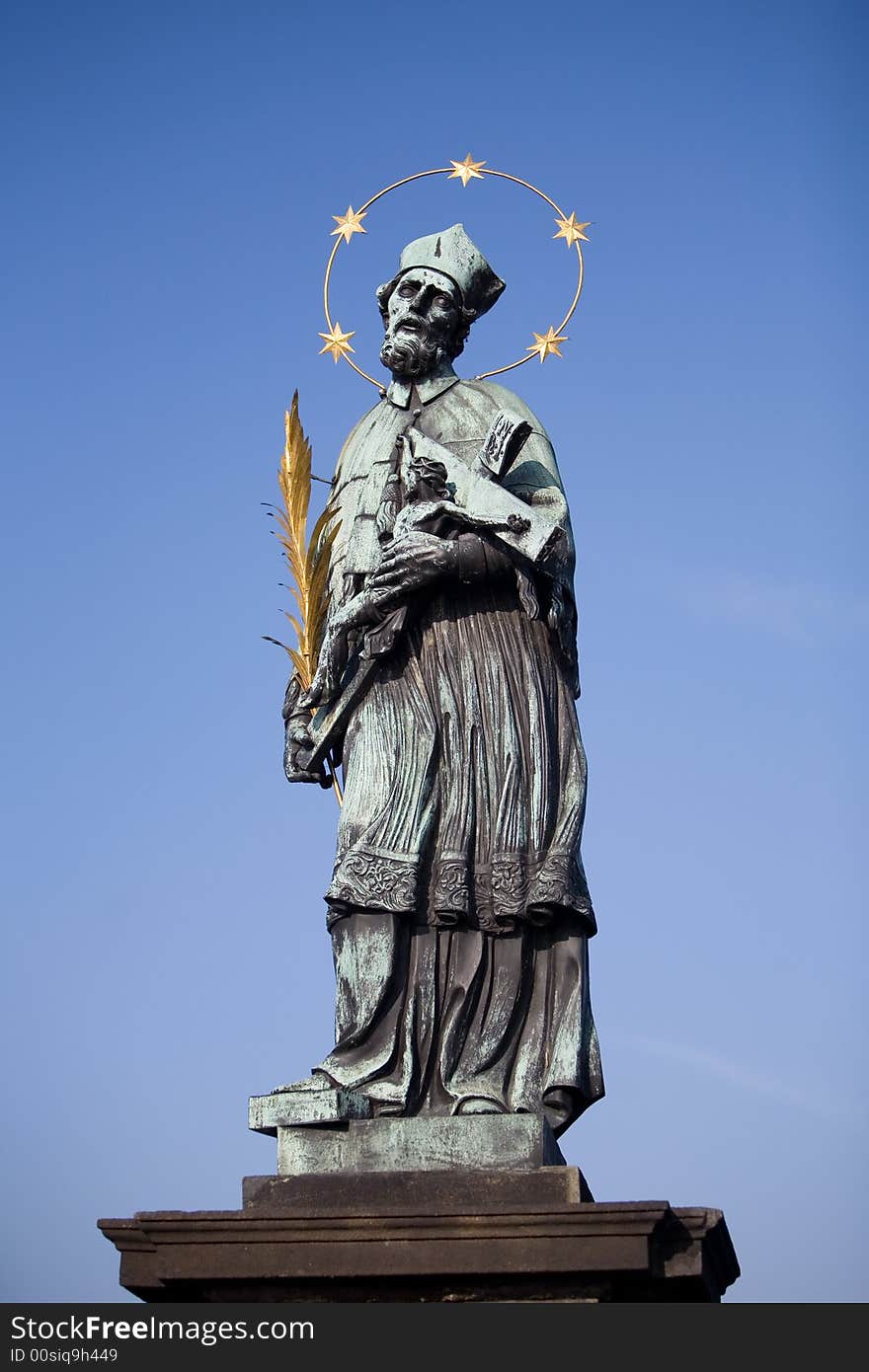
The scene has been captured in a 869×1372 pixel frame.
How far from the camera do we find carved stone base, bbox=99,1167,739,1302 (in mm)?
9141

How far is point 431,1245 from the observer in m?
9.29

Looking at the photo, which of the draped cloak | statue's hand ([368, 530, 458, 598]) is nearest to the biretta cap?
the draped cloak

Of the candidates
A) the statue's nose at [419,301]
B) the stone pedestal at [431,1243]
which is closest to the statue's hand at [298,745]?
the statue's nose at [419,301]

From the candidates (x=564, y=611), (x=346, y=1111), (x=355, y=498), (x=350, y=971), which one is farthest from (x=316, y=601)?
(x=346, y=1111)

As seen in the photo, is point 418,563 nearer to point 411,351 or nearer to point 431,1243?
point 411,351

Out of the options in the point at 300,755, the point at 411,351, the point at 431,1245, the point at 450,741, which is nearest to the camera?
the point at 431,1245

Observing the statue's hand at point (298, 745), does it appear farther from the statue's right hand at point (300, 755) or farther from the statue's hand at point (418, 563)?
the statue's hand at point (418, 563)

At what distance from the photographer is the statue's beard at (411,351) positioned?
463 inches

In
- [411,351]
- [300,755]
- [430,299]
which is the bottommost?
[300,755]

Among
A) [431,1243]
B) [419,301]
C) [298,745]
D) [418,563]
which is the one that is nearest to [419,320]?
[419,301]

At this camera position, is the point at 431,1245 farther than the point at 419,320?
No

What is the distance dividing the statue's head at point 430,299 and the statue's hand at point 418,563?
1.17m

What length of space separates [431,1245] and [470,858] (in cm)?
205
